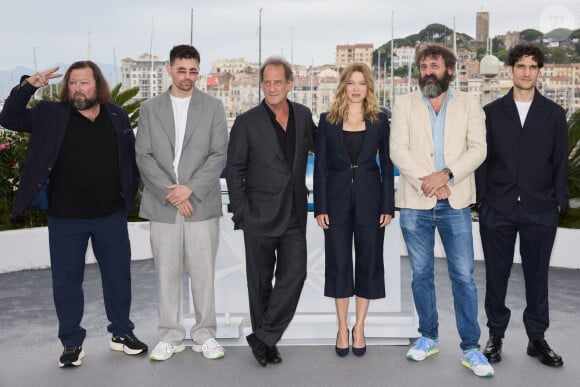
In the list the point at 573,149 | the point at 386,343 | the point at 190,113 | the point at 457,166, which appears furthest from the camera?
the point at 573,149

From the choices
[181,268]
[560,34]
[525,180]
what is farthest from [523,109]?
[560,34]

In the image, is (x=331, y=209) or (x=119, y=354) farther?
(x=119, y=354)

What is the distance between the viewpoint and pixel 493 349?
3.75m

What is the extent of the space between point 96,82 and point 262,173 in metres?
1.04

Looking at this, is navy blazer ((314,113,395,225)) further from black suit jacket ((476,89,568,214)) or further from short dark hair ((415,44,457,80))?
black suit jacket ((476,89,568,214))

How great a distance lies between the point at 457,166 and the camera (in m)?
3.48

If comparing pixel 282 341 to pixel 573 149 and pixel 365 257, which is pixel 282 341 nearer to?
pixel 365 257

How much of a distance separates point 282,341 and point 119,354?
3.12 ft

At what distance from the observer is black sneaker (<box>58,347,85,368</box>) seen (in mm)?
3730

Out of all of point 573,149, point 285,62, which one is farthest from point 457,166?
point 573,149

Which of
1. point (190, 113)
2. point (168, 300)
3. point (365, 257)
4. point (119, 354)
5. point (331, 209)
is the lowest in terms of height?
point (119, 354)

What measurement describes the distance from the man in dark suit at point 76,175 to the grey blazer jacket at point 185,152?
14 centimetres

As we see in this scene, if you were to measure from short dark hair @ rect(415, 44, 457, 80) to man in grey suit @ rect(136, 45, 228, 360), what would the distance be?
1098mm

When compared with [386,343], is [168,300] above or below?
above
